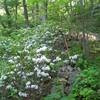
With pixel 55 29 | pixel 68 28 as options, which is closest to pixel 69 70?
pixel 68 28

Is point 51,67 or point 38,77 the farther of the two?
point 51,67

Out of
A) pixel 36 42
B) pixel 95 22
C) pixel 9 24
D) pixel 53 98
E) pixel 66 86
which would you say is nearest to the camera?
pixel 53 98

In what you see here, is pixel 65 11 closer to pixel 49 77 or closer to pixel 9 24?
pixel 49 77

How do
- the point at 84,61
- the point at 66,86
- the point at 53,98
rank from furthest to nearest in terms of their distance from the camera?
the point at 84,61
the point at 66,86
the point at 53,98

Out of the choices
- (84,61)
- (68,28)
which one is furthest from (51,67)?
(68,28)

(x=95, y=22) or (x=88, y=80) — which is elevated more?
(x=95, y=22)

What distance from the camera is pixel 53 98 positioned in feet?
17.6

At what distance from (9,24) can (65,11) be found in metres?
9.97

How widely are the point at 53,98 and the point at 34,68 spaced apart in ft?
4.34

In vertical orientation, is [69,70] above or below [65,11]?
below

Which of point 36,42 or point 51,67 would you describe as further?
point 36,42

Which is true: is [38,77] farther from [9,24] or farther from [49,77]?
[9,24]

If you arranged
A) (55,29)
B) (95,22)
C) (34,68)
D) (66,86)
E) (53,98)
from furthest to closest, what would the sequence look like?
(55,29) < (95,22) < (34,68) < (66,86) < (53,98)

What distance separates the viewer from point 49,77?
6266mm
